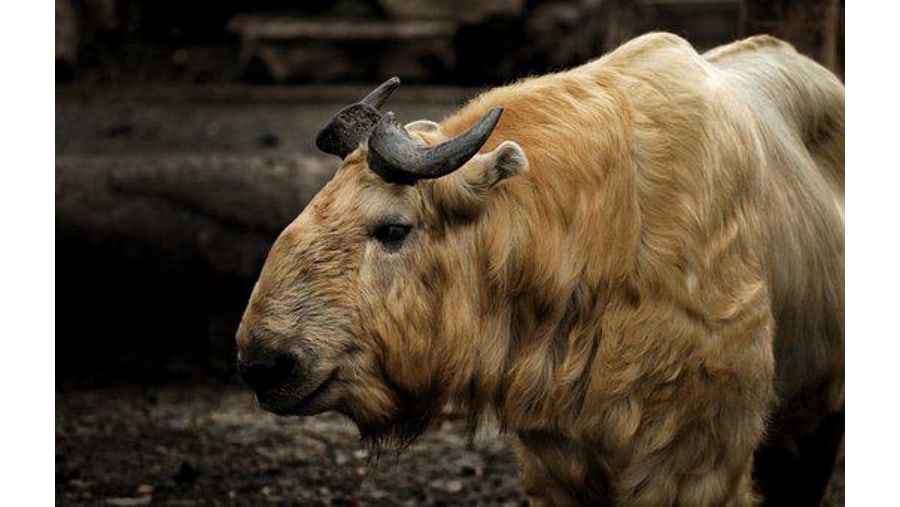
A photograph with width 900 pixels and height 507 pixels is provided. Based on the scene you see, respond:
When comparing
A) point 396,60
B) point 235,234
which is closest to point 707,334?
point 235,234

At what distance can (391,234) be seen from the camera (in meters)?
4.37

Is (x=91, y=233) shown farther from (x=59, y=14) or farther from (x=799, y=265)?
(x=799, y=265)

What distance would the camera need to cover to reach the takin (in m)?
4.30

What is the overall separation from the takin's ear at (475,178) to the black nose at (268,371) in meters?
0.59

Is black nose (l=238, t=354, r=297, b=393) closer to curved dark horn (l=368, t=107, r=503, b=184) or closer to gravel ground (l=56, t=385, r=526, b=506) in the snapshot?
curved dark horn (l=368, t=107, r=503, b=184)

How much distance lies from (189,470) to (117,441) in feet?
2.62

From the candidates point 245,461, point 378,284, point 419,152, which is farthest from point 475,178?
point 245,461

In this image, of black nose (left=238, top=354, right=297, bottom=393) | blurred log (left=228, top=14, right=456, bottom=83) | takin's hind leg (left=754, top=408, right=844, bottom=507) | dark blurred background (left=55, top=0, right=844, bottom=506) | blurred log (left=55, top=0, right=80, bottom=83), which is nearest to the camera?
black nose (left=238, top=354, right=297, bottom=393)

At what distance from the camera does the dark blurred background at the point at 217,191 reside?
713cm

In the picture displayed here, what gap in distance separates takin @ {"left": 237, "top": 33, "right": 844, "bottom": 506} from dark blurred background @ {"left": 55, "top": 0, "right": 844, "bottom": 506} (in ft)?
7.16

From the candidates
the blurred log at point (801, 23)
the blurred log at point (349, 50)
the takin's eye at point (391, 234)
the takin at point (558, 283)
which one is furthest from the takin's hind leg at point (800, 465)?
the blurred log at point (349, 50)

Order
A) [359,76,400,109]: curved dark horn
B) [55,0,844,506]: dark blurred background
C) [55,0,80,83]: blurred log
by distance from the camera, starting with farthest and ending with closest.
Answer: [55,0,80,83]: blurred log < [55,0,844,506]: dark blurred background < [359,76,400,109]: curved dark horn

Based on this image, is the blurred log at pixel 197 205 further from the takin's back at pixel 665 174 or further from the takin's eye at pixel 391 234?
the takin's eye at pixel 391 234

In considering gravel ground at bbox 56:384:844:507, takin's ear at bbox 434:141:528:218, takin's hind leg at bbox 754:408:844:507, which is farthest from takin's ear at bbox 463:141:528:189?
gravel ground at bbox 56:384:844:507
